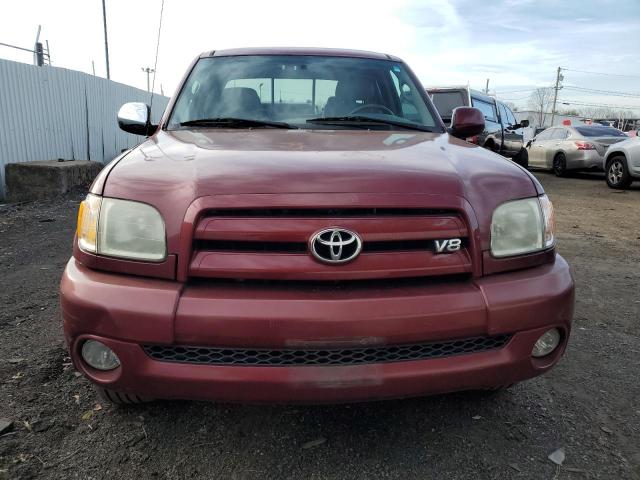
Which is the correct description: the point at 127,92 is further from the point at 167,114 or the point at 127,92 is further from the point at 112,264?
the point at 112,264

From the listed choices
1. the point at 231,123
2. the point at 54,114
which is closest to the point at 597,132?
the point at 54,114

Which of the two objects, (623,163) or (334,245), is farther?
(623,163)

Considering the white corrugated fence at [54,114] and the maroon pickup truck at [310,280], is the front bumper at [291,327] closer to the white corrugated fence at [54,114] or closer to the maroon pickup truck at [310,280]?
the maroon pickup truck at [310,280]

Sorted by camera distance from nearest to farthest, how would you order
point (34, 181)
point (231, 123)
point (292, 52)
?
point (231, 123) → point (292, 52) → point (34, 181)

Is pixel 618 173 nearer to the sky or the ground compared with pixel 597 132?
nearer to the ground

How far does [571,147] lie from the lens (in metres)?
13.3

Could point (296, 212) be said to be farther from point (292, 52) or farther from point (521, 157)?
A: point (521, 157)

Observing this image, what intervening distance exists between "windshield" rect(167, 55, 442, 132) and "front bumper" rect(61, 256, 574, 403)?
131 centimetres

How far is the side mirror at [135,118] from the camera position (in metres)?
3.16

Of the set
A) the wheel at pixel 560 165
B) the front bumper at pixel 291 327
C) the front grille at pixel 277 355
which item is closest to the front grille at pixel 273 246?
the front bumper at pixel 291 327

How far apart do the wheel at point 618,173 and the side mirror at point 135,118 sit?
34.1 feet

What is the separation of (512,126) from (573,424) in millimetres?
11752

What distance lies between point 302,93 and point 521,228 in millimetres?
1653

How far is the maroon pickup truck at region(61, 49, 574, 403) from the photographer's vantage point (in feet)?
5.46
